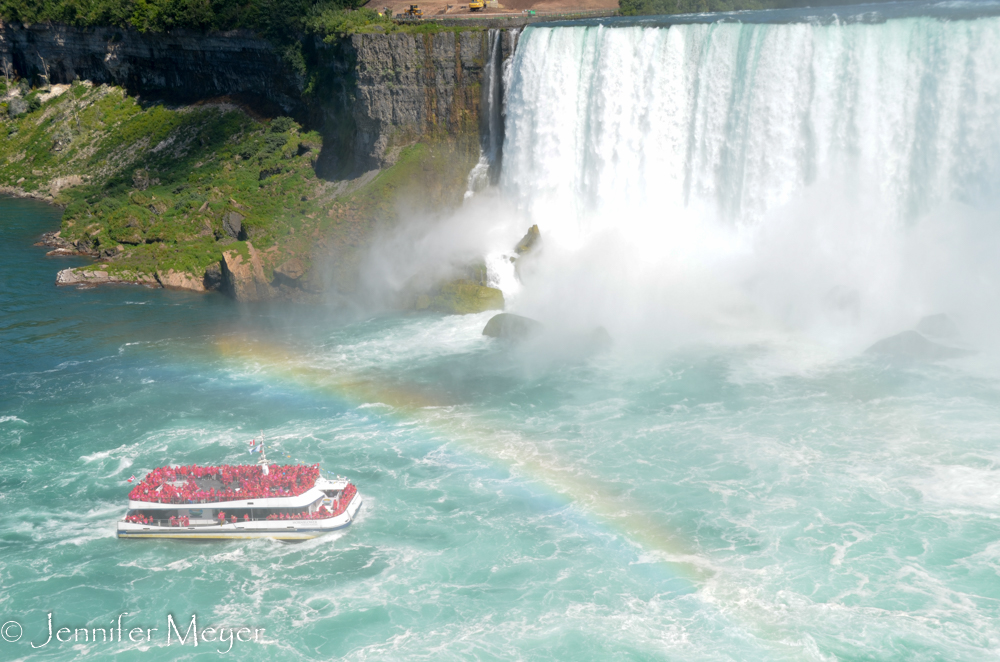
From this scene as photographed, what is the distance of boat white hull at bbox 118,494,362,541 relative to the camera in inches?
1077

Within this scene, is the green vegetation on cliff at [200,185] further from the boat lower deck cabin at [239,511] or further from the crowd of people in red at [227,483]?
the boat lower deck cabin at [239,511]

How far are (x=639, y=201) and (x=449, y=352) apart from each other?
560 inches

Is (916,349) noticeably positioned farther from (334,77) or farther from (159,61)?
(159,61)

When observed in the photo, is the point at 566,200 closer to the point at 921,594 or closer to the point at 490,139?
the point at 490,139

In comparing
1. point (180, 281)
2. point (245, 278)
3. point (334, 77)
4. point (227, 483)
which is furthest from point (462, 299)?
point (334, 77)

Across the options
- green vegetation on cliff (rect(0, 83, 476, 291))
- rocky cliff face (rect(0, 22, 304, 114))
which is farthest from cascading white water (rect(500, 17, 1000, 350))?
rocky cliff face (rect(0, 22, 304, 114))

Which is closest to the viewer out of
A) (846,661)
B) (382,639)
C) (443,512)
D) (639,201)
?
(846,661)

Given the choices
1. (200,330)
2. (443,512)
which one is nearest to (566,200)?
(200,330)

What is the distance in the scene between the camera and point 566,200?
51.7m

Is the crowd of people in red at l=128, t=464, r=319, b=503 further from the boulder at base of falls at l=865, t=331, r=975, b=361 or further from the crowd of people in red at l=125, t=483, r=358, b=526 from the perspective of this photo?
the boulder at base of falls at l=865, t=331, r=975, b=361

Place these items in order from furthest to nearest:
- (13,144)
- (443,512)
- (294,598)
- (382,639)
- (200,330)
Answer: (13,144) → (200,330) → (443,512) → (294,598) → (382,639)

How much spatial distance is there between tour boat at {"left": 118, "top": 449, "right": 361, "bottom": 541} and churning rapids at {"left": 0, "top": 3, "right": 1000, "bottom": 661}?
65 centimetres

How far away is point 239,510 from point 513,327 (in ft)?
57.2

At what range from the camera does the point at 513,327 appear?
4209cm
